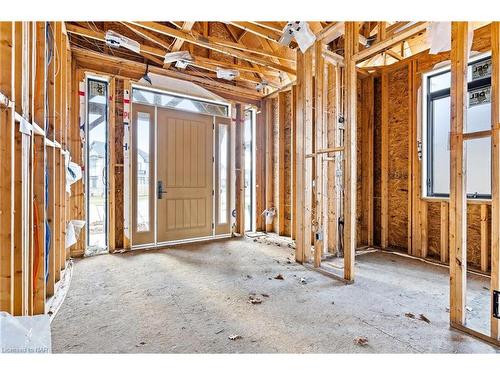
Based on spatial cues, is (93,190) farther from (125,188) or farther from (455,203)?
(455,203)

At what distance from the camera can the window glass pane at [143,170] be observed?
4.31 m

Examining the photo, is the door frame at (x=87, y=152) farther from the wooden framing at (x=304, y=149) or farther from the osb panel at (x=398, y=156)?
the osb panel at (x=398, y=156)

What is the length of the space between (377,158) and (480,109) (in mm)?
1501

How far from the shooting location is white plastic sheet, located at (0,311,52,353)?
4.40 feet

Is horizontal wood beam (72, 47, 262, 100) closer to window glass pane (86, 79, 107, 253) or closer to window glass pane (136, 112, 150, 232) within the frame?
window glass pane (86, 79, 107, 253)

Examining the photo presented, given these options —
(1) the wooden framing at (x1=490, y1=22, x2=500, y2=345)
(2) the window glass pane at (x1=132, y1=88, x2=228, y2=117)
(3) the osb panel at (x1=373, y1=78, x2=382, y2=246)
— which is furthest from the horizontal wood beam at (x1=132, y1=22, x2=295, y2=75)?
(1) the wooden framing at (x1=490, y1=22, x2=500, y2=345)

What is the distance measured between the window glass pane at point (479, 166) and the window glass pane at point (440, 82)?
3.03 feet

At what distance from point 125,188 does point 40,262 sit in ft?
7.22

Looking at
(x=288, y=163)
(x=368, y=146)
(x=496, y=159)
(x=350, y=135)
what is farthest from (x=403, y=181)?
(x=496, y=159)

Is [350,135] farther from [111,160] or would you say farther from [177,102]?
[111,160]


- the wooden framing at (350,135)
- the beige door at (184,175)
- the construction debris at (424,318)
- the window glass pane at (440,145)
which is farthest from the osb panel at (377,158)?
the beige door at (184,175)
